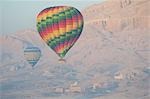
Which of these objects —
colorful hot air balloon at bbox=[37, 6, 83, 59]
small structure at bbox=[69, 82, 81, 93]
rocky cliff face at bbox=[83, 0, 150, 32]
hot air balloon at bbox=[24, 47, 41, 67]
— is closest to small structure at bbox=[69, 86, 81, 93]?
small structure at bbox=[69, 82, 81, 93]

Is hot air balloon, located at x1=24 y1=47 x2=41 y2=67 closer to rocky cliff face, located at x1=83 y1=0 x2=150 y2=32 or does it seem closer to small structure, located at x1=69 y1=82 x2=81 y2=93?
small structure, located at x1=69 y1=82 x2=81 y2=93

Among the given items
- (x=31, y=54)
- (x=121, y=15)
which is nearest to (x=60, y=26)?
(x=31, y=54)

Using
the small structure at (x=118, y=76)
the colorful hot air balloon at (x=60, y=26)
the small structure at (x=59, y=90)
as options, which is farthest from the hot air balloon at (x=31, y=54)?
the small structure at (x=118, y=76)

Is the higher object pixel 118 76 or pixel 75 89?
pixel 118 76

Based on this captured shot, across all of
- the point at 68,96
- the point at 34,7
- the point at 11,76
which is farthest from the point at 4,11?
the point at 68,96

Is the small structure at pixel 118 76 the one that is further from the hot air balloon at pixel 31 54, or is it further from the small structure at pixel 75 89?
the hot air balloon at pixel 31 54

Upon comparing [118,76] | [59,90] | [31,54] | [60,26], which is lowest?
[59,90]

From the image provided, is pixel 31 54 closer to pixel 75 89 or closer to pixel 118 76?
pixel 75 89
